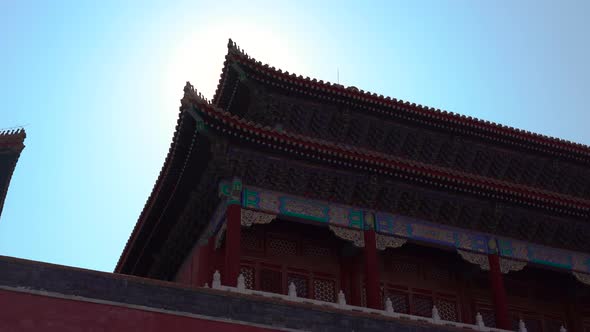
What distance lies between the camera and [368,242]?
18609mm

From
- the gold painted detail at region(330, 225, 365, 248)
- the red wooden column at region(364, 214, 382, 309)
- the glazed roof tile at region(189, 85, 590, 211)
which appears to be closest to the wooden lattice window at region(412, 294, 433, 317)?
the red wooden column at region(364, 214, 382, 309)

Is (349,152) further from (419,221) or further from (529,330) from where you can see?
(529,330)

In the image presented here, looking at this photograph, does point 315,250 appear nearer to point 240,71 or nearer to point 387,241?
point 387,241

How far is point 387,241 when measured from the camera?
18922mm

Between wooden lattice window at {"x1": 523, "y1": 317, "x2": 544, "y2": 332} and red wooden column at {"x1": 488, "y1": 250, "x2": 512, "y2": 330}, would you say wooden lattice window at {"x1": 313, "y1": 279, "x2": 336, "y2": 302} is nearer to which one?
red wooden column at {"x1": 488, "y1": 250, "x2": 512, "y2": 330}

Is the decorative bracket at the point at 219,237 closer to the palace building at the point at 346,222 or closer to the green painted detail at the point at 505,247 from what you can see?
the palace building at the point at 346,222

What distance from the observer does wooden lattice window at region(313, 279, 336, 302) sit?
A: 63.0ft

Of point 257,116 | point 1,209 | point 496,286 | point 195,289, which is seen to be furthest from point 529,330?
point 1,209

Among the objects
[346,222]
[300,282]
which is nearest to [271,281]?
[300,282]

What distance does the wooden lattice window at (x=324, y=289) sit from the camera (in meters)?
19.2

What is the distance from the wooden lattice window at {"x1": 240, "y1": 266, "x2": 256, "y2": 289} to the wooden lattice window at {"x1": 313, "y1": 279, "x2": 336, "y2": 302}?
5.28 feet

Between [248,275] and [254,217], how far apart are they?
5.27 ft

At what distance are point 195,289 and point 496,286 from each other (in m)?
8.13

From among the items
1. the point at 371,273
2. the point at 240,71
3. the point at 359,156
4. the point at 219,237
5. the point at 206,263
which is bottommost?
the point at 371,273
